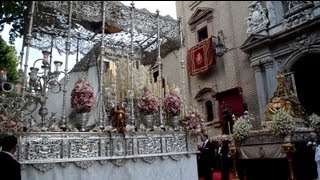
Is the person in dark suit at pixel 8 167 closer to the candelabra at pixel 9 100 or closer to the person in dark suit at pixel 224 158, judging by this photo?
the candelabra at pixel 9 100

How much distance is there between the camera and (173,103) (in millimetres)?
7512

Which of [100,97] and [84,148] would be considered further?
[100,97]

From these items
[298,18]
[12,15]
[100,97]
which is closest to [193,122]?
[100,97]

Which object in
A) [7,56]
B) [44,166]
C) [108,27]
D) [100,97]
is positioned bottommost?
[44,166]

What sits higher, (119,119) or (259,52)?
(259,52)

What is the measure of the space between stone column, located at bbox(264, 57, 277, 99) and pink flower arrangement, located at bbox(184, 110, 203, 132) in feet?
21.4

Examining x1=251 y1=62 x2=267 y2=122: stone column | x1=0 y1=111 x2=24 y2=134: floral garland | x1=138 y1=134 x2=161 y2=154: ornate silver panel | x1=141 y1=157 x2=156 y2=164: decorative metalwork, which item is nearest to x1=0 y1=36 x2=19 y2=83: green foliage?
x1=0 y1=111 x2=24 y2=134: floral garland

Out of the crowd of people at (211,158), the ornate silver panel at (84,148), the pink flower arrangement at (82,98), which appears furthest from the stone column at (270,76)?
the ornate silver panel at (84,148)

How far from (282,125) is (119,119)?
4.47 meters

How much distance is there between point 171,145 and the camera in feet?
24.2

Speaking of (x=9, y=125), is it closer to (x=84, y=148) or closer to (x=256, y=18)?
(x=84, y=148)

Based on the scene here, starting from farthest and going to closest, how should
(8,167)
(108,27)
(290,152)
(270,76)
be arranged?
(270,76) → (108,27) → (290,152) → (8,167)

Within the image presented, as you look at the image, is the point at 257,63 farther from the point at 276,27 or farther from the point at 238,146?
the point at 238,146

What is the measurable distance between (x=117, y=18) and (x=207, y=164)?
5.37 m
